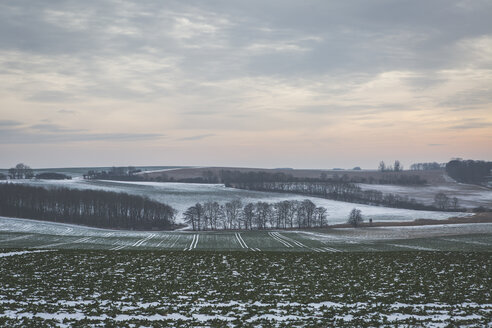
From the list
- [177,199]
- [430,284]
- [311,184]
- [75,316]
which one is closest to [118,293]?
[75,316]

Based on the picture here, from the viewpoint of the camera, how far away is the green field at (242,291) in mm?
15414

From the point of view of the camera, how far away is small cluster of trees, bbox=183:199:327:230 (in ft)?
368

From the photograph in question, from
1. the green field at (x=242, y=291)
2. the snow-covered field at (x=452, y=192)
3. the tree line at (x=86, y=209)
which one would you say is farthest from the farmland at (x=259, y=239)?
the snow-covered field at (x=452, y=192)

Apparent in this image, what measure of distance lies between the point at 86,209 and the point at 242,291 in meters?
112

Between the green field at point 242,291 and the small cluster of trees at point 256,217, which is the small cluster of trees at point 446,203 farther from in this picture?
the green field at point 242,291

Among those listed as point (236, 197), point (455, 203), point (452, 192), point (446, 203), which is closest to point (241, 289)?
point (236, 197)

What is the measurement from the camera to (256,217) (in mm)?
116750

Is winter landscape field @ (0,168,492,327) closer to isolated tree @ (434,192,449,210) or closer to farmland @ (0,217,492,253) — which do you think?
farmland @ (0,217,492,253)

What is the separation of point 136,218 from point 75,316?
106m

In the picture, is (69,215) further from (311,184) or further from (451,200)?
(451,200)

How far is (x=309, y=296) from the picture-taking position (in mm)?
18922

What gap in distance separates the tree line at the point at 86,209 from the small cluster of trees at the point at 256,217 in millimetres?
8537

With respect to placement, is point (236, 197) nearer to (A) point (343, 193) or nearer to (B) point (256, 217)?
(B) point (256, 217)

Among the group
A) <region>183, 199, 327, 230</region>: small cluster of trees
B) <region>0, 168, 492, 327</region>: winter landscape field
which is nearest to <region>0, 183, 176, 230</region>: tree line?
<region>183, 199, 327, 230</region>: small cluster of trees
